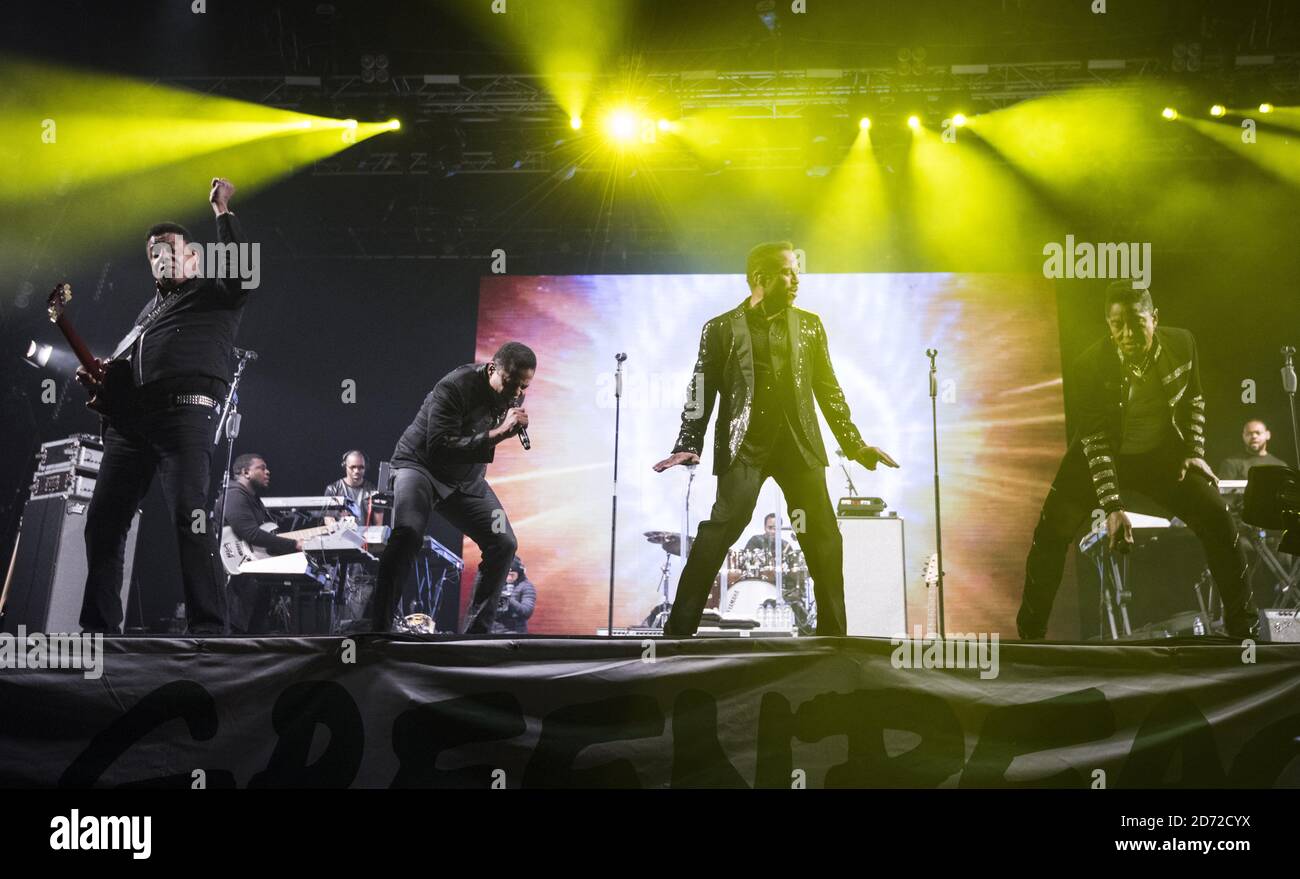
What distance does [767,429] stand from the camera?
457cm

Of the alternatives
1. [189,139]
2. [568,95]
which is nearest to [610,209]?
[568,95]

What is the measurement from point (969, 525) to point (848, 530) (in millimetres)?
3459

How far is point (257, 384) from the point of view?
11938 mm

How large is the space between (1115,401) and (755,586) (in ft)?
17.8

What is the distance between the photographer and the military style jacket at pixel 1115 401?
A: 4727 millimetres

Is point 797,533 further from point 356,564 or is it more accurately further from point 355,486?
point 355,486

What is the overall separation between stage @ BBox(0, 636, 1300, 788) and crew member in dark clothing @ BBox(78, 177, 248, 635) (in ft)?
1.98

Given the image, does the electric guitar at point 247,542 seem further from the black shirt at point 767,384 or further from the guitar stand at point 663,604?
the black shirt at point 767,384

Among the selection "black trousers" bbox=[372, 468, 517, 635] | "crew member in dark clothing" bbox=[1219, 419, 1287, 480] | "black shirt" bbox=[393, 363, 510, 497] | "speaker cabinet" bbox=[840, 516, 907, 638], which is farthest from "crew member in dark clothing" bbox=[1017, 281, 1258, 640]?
"crew member in dark clothing" bbox=[1219, 419, 1287, 480]

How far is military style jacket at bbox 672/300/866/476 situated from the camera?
15.1 feet

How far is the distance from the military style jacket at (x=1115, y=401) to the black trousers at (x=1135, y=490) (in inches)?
3.1

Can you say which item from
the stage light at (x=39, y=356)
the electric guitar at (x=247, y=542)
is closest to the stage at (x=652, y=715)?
the electric guitar at (x=247, y=542)

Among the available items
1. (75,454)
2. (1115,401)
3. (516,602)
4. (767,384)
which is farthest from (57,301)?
(516,602)
